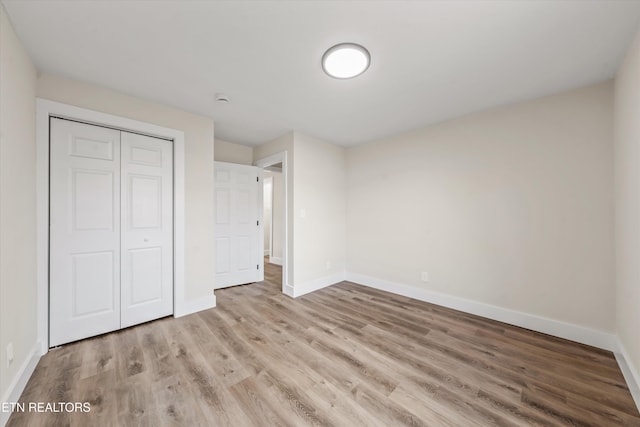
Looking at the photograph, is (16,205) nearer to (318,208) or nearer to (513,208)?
(318,208)

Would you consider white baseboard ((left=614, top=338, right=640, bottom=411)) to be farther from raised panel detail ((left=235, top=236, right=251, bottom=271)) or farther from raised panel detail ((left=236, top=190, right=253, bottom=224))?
raised panel detail ((left=236, top=190, right=253, bottom=224))

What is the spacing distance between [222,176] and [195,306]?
6.53 ft

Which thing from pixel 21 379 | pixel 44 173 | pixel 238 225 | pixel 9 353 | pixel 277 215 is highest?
pixel 44 173

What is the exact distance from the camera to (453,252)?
3004mm

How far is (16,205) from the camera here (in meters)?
1.58

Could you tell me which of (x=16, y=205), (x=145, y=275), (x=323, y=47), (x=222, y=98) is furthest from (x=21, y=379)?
(x=323, y=47)

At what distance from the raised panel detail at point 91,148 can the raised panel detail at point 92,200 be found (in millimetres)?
161

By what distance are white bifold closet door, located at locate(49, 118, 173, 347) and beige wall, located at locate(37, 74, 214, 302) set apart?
19 cm

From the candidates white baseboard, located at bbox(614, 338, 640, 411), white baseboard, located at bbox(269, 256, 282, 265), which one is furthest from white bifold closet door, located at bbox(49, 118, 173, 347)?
white baseboard, located at bbox(614, 338, 640, 411)

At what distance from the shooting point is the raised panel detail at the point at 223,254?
375cm

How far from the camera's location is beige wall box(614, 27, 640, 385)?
158 centimetres

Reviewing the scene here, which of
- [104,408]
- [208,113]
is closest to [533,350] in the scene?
[104,408]

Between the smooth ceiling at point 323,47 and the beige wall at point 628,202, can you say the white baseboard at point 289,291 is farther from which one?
the beige wall at point 628,202

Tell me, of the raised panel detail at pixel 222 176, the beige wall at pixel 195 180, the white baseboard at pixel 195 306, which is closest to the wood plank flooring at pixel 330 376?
the white baseboard at pixel 195 306
